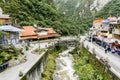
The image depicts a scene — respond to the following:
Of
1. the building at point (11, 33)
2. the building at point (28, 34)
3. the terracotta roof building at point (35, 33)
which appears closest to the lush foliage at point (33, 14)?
the terracotta roof building at point (35, 33)

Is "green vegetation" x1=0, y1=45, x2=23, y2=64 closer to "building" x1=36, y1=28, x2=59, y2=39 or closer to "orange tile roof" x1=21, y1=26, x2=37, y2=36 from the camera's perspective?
"orange tile roof" x1=21, y1=26, x2=37, y2=36

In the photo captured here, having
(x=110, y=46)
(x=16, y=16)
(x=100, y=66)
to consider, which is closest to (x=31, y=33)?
(x=16, y=16)

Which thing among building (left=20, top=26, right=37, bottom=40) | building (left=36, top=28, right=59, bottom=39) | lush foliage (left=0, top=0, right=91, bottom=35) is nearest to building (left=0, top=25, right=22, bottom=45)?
building (left=20, top=26, right=37, bottom=40)

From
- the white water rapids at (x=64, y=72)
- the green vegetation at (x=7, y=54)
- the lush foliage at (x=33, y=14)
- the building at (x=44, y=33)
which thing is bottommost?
the white water rapids at (x=64, y=72)

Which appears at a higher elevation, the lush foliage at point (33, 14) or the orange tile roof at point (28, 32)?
the lush foliage at point (33, 14)

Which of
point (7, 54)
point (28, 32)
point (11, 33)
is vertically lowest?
point (28, 32)

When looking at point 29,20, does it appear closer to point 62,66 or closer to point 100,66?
point 62,66

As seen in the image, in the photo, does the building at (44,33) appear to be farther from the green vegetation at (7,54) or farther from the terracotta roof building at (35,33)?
the green vegetation at (7,54)

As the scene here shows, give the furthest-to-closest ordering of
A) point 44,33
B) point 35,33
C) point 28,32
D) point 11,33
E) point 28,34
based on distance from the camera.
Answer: point 44,33, point 35,33, point 28,32, point 28,34, point 11,33

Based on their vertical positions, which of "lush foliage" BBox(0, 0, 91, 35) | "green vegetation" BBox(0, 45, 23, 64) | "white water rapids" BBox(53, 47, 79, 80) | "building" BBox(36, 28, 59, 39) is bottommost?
"white water rapids" BBox(53, 47, 79, 80)

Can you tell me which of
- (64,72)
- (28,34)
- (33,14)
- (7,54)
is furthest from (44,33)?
(7,54)

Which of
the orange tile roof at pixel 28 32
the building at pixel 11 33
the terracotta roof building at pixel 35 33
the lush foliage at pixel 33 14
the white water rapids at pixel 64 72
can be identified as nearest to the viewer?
the white water rapids at pixel 64 72

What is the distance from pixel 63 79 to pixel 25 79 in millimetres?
19814

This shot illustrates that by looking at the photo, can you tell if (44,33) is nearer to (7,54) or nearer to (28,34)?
(28,34)
